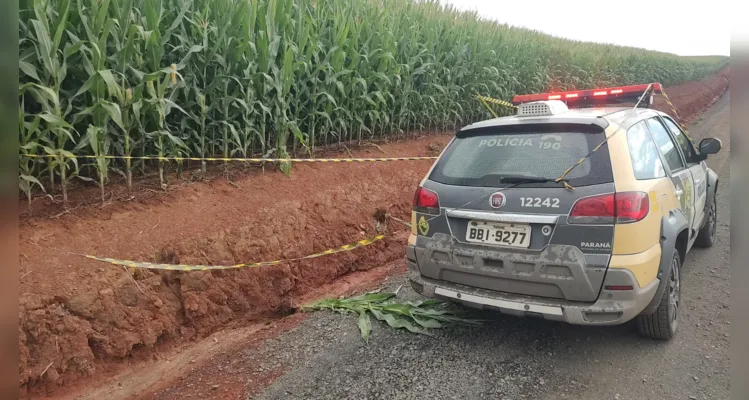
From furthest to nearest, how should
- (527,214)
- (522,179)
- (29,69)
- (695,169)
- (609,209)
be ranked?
(695,169), (29,69), (522,179), (527,214), (609,209)

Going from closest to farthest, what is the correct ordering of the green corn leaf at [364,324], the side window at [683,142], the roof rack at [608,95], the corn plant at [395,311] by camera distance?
1. the green corn leaf at [364,324]
2. the corn plant at [395,311]
3. the side window at [683,142]
4. the roof rack at [608,95]

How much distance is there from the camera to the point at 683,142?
4.55 m

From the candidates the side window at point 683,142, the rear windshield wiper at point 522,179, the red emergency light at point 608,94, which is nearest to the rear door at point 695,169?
the side window at point 683,142

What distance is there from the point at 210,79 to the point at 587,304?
437 centimetres

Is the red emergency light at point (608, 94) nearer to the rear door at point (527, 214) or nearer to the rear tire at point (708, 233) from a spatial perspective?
the rear tire at point (708, 233)

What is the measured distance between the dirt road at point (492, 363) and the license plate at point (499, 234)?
839mm

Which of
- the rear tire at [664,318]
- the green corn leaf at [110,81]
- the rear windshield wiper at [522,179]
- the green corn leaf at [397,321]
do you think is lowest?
the green corn leaf at [397,321]

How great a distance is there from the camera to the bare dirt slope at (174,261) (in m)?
3.16

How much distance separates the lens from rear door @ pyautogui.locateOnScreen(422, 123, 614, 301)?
2814mm

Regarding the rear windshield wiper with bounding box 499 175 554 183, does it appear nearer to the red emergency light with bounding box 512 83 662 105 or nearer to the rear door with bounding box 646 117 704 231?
the rear door with bounding box 646 117 704 231

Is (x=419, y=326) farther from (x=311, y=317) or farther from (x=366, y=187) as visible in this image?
(x=366, y=187)

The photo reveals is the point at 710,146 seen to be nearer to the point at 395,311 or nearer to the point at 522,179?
the point at 522,179

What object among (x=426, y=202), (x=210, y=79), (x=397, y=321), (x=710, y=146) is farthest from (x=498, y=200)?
(x=210, y=79)

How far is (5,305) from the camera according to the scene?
1.07 meters
